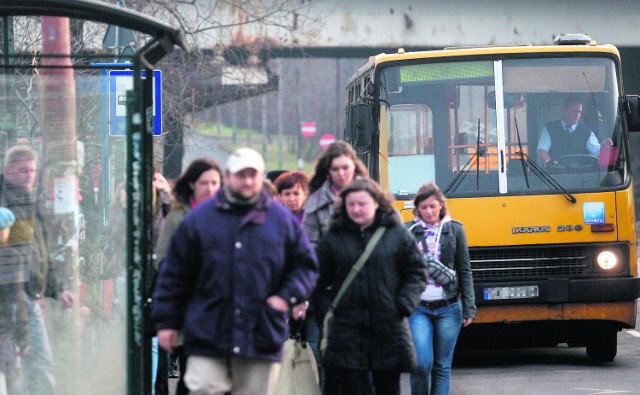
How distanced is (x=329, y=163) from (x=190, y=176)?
79 centimetres

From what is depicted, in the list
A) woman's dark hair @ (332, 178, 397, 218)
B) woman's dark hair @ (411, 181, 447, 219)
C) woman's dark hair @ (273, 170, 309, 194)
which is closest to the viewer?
woman's dark hair @ (332, 178, 397, 218)

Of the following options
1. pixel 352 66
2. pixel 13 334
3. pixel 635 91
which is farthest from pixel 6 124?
pixel 352 66

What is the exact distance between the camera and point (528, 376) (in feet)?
36.7

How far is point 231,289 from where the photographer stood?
19.6 ft

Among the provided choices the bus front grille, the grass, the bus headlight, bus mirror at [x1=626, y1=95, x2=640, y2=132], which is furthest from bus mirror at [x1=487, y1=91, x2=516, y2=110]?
the grass

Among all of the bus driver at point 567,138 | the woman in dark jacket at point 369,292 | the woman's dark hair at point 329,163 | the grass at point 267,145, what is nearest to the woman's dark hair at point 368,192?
the woman in dark jacket at point 369,292

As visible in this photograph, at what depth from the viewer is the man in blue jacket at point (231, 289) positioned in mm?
5988

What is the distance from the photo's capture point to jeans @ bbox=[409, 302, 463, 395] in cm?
839

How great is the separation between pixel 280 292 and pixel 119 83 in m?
6.11

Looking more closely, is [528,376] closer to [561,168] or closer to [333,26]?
[561,168]

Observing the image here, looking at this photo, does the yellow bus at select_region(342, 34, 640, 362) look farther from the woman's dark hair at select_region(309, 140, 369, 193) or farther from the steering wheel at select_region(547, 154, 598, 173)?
the woman's dark hair at select_region(309, 140, 369, 193)

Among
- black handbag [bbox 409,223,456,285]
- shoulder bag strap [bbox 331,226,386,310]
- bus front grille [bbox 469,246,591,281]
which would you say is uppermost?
shoulder bag strap [bbox 331,226,386,310]

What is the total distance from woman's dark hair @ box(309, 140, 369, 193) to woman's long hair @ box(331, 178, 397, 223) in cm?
66

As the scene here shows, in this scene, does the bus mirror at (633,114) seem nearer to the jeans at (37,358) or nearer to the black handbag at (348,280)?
the black handbag at (348,280)
